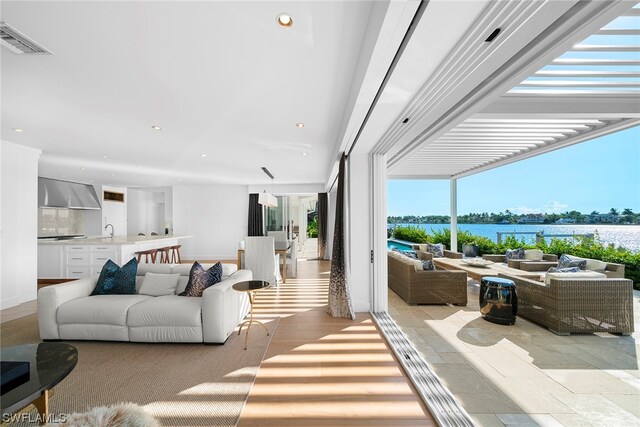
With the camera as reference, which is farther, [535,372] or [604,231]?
[535,372]

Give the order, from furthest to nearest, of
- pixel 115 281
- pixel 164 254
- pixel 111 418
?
1. pixel 164 254
2. pixel 115 281
3. pixel 111 418

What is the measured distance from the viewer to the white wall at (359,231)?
3.92 m

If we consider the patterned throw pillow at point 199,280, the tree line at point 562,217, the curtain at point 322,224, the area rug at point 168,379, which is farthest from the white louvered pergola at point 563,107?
the curtain at point 322,224

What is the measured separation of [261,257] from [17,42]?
4.28 m

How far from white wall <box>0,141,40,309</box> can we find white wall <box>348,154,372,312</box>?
552cm

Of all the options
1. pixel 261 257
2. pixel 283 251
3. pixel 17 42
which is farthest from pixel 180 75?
pixel 283 251

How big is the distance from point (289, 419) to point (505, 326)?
7.31 ft

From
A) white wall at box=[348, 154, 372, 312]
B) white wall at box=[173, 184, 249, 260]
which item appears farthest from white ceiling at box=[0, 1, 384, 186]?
white wall at box=[173, 184, 249, 260]

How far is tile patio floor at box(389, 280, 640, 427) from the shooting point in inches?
44.6

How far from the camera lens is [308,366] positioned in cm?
247

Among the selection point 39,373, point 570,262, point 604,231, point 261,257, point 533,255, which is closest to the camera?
point 604,231

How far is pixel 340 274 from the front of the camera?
12.5 feet

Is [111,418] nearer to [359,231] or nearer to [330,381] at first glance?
[330,381]

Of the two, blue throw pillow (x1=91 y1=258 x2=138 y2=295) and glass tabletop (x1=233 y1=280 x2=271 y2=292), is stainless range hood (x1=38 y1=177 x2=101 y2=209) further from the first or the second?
glass tabletop (x1=233 y1=280 x2=271 y2=292)
